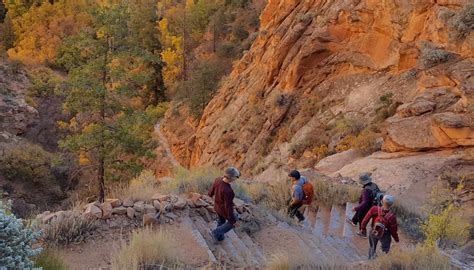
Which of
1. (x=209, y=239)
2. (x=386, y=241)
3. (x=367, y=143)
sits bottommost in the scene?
(x=209, y=239)

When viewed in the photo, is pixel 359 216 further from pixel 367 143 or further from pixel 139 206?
pixel 367 143

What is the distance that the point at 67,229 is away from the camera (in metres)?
7.28

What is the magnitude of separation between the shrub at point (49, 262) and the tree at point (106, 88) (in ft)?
35.7

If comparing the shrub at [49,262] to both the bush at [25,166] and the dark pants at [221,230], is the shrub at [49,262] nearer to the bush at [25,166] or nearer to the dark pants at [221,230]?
the dark pants at [221,230]

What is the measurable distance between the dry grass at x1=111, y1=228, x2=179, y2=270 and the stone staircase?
2.11 feet

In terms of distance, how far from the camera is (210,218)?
8.88 m

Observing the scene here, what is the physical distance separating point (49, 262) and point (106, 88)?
12.0 metres

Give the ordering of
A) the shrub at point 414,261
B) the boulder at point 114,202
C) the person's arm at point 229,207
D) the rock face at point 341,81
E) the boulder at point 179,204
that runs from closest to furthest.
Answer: the shrub at point 414,261, the person's arm at point 229,207, the boulder at point 114,202, the boulder at point 179,204, the rock face at point 341,81

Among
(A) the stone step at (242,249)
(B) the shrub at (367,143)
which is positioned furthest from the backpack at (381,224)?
(B) the shrub at (367,143)

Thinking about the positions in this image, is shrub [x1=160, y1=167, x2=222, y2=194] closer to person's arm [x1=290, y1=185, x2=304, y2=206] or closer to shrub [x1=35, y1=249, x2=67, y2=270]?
person's arm [x1=290, y1=185, x2=304, y2=206]

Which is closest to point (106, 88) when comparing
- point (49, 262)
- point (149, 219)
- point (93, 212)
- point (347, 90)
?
point (93, 212)

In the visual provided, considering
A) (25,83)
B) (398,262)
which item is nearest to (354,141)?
(398,262)

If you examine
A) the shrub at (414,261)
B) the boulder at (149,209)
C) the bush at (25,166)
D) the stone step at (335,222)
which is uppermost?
the shrub at (414,261)

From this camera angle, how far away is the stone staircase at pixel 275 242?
7.07 metres
